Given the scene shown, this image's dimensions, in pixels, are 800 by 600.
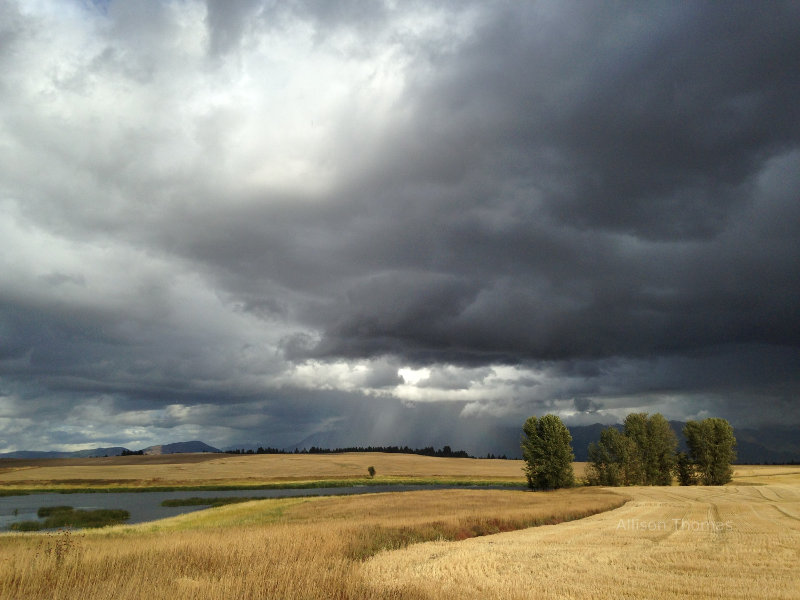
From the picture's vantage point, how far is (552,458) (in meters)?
96.8

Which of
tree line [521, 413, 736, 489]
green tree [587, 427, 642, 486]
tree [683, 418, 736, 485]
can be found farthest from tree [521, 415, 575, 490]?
tree [683, 418, 736, 485]

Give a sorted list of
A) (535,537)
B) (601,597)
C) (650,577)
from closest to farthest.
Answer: (601,597), (650,577), (535,537)

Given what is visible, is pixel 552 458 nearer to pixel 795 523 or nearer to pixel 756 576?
pixel 795 523

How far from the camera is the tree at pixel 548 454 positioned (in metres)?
95.9

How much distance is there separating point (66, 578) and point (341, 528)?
15.4 meters

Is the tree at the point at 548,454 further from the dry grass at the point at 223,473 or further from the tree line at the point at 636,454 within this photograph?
the dry grass at the point at 223,473

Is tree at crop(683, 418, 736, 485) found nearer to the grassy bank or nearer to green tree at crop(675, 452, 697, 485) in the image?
green tree at crop(675, 452, 697, 485)

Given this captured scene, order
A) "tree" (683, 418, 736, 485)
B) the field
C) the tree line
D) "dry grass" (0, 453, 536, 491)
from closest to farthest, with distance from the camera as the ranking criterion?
the field → the tree line → "tree" (683, 418, 736, 485) → "dry grass" (0, 453, 536, 491)

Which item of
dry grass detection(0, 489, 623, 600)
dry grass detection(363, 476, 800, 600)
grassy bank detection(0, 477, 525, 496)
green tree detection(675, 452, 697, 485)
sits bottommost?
grassy bank detection(0, 477, 525, 496)

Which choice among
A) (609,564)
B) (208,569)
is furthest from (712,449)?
(208,569)

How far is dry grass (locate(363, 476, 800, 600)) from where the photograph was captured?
14852 millimetres

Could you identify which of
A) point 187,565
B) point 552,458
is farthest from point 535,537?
point 552,458

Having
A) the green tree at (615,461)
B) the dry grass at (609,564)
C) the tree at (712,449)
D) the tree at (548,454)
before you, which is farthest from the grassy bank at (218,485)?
the dry grass at (609,564)

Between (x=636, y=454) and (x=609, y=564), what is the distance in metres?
92.9
